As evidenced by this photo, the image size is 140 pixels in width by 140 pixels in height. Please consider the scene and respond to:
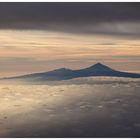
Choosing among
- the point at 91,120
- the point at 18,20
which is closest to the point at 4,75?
the point at 18,20

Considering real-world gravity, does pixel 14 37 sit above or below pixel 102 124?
above

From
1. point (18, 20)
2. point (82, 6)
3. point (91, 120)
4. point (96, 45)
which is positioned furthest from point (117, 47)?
point (18, 20)

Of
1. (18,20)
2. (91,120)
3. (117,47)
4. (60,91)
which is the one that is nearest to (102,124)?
(91,120)

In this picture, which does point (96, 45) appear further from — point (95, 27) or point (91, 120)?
point (91, 120)

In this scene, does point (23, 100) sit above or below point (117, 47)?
below

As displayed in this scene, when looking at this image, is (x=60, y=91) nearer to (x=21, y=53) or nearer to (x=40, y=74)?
(x=40, y=74)

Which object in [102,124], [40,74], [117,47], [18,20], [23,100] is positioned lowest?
[102,124]

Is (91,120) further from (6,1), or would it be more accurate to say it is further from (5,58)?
(6,1)
